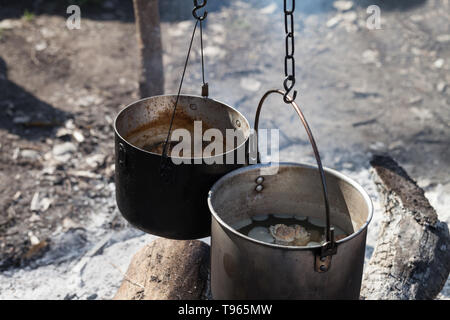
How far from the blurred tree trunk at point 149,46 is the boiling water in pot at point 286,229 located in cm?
343

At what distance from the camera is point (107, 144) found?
576cm

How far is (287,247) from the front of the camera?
2.06 metres

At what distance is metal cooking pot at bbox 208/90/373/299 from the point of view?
211cm

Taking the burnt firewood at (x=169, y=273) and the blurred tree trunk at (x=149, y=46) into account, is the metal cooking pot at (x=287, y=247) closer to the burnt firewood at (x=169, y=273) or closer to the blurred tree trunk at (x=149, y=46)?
the burnt firewood at (x=169, y=273)

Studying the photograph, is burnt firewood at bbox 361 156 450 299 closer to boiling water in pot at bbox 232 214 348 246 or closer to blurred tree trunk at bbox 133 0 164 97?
boiling water in pot at bbox 232 214 348 246

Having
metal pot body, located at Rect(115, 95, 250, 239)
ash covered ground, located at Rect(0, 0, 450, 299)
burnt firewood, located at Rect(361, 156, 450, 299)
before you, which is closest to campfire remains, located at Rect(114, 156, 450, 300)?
burnt firewood, located at Rect(361, 156, 450, 299)

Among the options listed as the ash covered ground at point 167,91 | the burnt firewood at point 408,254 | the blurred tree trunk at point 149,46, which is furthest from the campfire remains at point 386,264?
the blurred tree trunk at point 149,46

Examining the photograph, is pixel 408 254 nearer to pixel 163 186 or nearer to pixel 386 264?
pixel 386 264

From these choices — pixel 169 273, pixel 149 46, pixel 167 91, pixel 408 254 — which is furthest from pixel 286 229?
pixel 167 91

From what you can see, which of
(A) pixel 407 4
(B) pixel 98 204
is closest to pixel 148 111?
(B) pixel 98 204

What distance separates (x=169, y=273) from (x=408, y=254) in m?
1.65

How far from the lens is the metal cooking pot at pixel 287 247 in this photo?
211 centimetres

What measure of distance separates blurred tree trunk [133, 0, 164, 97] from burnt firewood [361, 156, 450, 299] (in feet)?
11.1
